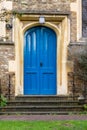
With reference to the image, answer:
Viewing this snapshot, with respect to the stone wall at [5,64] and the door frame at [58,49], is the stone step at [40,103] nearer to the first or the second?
the stone wall at [5,64]

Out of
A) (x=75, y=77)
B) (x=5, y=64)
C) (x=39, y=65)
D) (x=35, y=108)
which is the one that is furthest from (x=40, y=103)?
(x=5, y=64)

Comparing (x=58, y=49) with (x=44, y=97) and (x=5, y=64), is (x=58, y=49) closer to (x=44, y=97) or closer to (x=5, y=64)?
(x=44, y=97)


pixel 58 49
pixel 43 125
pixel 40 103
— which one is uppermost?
pixel 58 49

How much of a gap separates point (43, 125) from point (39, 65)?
16.0 feet

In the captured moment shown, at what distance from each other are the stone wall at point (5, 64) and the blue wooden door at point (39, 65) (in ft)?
2.48

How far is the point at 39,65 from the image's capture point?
47.0 ft

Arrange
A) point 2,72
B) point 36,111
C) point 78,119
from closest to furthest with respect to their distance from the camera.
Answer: point 78,119 → point 36,111 → point 2,72

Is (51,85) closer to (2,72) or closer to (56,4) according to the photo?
(2,72)

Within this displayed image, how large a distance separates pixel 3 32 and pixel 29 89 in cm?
234

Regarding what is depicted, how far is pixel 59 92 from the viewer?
1412 cm

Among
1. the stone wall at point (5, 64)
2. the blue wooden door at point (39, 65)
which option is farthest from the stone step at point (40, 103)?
the blue wooden door at point (39, 65)

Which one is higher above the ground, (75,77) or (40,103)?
(75,77)

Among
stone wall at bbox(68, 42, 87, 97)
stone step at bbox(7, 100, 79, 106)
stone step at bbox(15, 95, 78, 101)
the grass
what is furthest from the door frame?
the grass

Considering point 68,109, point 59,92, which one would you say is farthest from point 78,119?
point 59,92
